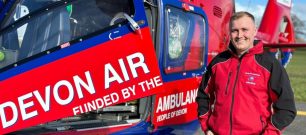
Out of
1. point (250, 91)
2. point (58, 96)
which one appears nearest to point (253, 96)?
point (250, 91)

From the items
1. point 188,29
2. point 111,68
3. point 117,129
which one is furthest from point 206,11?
point 111,68

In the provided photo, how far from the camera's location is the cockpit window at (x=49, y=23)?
280 centimetres

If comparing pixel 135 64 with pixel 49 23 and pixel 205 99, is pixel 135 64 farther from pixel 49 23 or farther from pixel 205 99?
pixel 49 23

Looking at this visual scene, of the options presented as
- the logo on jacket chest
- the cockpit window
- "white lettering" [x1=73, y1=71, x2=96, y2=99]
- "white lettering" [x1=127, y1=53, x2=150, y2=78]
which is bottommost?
the logo on jacket chest

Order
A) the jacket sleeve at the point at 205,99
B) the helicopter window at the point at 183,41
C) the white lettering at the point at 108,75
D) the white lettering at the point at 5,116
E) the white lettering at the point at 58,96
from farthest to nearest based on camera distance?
the helicopter window at the point at 183,41, the jacket sleeve at the point at 205,99, the white lettering at the point at 108,75, the white lettering at the point at 58,96, the white lettering at the point at 5,116

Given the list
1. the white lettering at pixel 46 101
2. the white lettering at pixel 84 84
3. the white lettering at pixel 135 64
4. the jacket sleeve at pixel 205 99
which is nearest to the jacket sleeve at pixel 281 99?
the jacket sleeve at pixel 205 99

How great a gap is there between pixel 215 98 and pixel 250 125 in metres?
0.29

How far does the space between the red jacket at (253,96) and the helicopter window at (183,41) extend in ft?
3.73

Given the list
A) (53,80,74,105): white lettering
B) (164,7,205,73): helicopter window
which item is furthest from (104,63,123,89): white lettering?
(164,7,205,73): helicopter window

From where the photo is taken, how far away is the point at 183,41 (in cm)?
405

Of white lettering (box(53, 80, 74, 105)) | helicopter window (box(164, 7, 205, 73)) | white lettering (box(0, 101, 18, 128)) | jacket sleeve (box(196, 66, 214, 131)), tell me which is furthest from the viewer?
helicopter window (box(164, 7, 205, 73))

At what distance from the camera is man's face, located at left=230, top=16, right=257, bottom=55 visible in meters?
2.50

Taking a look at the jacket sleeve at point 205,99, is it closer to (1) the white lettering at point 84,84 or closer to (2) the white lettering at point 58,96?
(1) the white lettering at point 84,84

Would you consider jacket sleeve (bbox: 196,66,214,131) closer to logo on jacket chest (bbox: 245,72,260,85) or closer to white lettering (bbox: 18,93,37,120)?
logo on jacket chest (bbox: 245,72,260,85)
